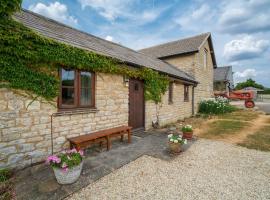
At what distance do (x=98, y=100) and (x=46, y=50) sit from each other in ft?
7.52

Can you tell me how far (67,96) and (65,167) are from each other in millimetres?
2403

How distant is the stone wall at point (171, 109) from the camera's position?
28.7 feet

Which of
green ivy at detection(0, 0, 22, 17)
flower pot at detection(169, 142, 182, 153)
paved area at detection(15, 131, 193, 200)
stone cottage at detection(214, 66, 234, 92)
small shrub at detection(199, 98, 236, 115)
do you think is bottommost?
paved area at detection(15, 131, 193, 200)

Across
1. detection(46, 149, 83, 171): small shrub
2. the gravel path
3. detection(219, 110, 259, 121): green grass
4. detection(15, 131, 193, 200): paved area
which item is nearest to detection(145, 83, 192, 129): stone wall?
detection(15, 131, 193, 200): paved area

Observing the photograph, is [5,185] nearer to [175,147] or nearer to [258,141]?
[175,147]

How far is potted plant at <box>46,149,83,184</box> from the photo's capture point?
3395mm

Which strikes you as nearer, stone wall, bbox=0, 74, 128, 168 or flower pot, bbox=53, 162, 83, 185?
flower pot, bbox=53, 162, 83, 185

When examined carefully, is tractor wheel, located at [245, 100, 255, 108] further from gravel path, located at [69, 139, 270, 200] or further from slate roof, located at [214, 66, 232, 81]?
gravel path, located at [69, 139, 270, 200]

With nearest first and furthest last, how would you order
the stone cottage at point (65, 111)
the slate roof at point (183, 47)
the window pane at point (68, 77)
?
the stone cottage at point (65, 111), the window pane at point (68, 77), the slate roof at point (183, 47)

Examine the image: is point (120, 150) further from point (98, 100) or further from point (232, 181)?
point (232, 181)

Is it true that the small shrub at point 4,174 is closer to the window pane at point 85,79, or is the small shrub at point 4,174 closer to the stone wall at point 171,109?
the window pane at point 85,79

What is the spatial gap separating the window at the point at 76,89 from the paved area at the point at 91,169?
1.61 meters

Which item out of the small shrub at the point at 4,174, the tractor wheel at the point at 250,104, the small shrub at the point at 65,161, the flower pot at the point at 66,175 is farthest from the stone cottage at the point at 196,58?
the small shrub at the point at 4,174

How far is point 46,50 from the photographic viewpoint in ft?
14.2
